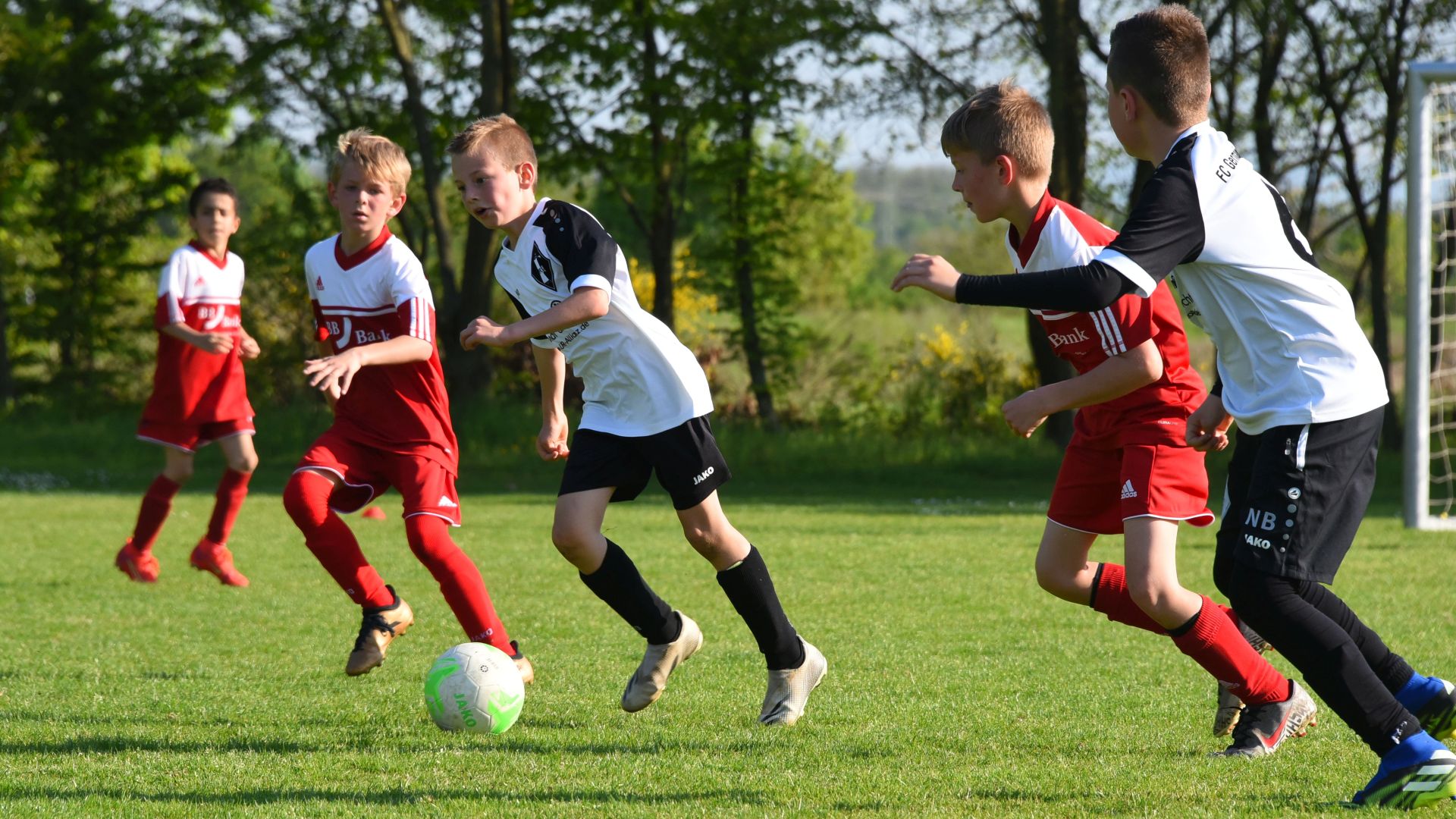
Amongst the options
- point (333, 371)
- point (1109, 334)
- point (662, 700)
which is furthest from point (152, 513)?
point (1109, 334)

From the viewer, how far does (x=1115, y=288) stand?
2.90m

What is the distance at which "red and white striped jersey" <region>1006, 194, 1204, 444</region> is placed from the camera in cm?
360

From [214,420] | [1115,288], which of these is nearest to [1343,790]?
[1115,288]

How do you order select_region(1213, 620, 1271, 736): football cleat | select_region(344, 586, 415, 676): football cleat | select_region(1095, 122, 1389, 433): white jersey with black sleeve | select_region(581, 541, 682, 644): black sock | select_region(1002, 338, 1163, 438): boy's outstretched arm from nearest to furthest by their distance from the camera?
1. select_region(1095, 122, 1389, 433): white jersey with black sleeve
2. select_region(1002, 338, 1163, 438): boy's outstretched arm
3. select_region(1213, 620, 1271, 736): football cleat
4. select_region(581, 541, 682, 644): black sock
5. select_region(344, 586, 415, 676): football cleat

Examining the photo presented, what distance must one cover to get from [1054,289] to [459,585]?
98.3 inches

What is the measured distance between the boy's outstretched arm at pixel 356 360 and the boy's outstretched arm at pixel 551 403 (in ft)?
1.36

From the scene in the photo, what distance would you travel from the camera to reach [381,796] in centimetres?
327

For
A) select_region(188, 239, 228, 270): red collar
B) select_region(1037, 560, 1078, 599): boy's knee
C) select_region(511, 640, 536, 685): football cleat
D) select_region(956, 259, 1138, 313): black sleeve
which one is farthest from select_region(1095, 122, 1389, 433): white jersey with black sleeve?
select_region(188, 239, 228, 270): red collar

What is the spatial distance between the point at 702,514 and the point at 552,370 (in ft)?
2.75

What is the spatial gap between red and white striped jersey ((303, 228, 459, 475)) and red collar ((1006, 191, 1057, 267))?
2.14 meters

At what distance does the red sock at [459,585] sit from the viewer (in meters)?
4.62

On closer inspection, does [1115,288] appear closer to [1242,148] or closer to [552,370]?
[552,370]

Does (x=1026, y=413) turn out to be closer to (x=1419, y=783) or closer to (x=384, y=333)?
(x=1419, y=783)

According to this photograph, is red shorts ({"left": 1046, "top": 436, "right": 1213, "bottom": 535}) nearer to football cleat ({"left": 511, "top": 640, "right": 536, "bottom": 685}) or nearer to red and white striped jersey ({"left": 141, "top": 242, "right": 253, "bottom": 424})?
football cleat ({"left": 511, "top": 640, "right": 536, "bottom": 685})
